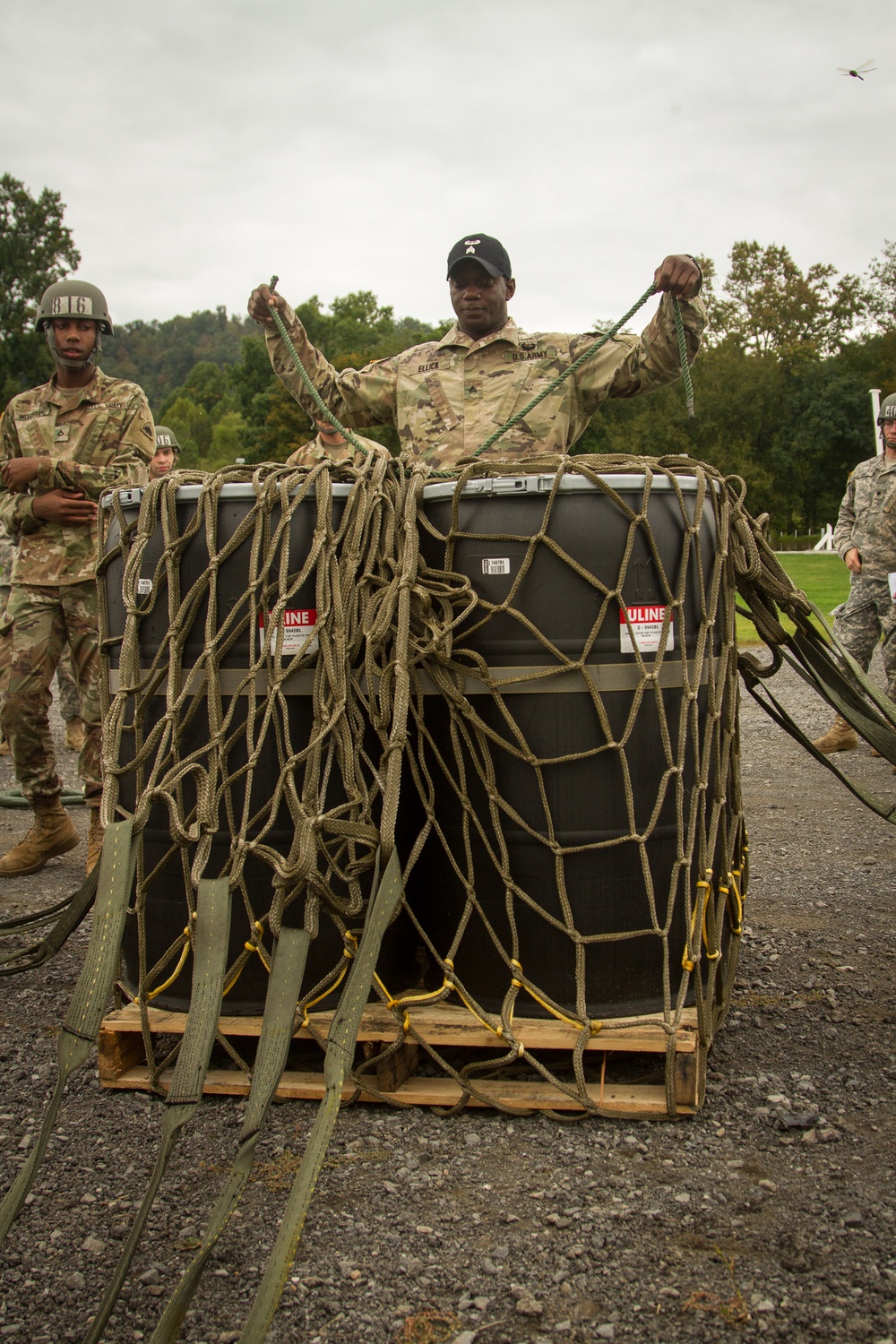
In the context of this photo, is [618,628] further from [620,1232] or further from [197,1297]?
[197,1297]

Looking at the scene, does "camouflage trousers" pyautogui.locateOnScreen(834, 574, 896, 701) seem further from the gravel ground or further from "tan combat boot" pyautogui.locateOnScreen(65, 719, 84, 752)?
"tan combat boot" pyautogui.locateOnScreen(65, 719, 84, 752)

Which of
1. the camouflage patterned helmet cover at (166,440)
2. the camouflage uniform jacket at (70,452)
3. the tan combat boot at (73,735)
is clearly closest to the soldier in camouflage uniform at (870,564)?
the camouflage uniform jacket at (70,452)

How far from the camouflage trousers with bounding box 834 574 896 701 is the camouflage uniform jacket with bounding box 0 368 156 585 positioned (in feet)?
15.0

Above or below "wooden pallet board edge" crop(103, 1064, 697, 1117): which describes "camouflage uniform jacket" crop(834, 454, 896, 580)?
above

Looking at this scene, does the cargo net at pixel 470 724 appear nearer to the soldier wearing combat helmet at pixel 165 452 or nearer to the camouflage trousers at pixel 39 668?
the camouflage trousers at pixel 39 668

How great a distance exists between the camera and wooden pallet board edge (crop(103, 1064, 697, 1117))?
266 cm

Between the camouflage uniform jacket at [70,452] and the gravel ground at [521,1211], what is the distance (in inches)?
93.7

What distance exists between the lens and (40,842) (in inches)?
203

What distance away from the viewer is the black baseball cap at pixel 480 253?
4.13 m

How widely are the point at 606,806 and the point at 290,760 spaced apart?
742mm

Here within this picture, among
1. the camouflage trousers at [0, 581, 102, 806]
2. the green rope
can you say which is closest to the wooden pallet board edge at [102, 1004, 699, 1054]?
the green rope

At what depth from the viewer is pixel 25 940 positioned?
4.07 m

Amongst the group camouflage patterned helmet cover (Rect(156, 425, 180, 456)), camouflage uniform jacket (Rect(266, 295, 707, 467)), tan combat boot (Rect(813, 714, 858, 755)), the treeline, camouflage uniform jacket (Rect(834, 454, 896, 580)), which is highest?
the treeline

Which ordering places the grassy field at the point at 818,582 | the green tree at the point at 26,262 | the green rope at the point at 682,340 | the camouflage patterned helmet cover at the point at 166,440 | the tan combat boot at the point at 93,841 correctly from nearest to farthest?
the green rope at the point at 682,340
the tan combat boot at the point at 93,841
the camouflage patterned helmet cover at the point at 166,440
the grassy field at the point at 818,582
the green tree at the point at 26,262
